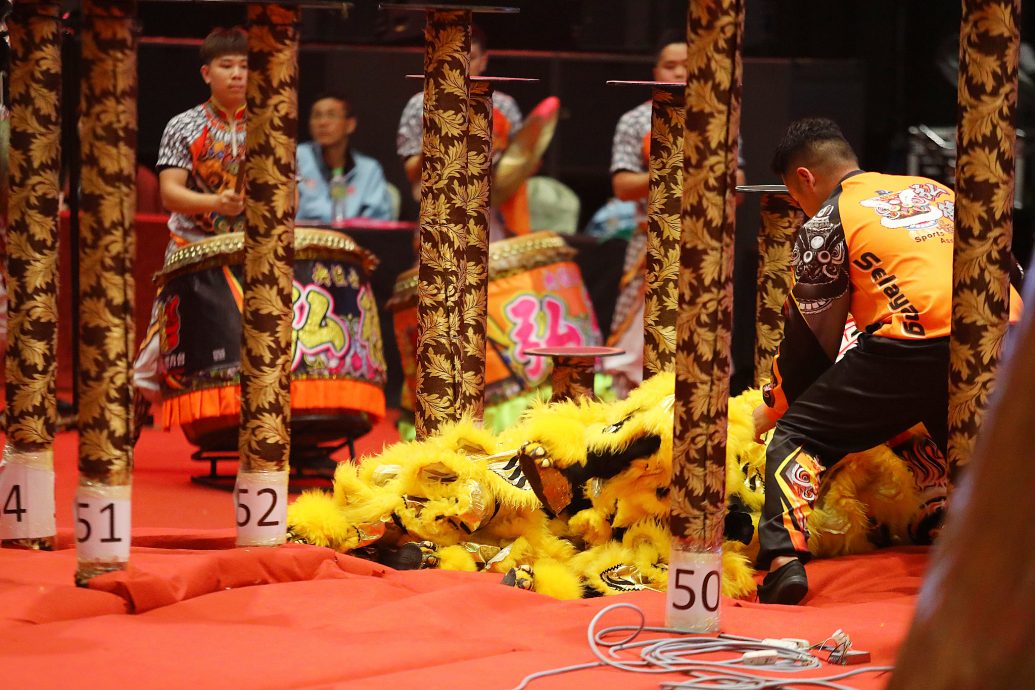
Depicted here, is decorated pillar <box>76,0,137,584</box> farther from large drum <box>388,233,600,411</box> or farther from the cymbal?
the cymbal

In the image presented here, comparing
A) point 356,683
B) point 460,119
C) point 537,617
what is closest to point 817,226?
point 460,119

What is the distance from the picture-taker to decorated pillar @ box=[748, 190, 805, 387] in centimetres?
412

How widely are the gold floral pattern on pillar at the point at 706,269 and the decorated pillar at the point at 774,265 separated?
1.78 metres

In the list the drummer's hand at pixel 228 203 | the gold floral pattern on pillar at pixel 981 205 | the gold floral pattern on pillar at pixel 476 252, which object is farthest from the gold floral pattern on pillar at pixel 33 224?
the gold floral pattern on pillar at pixel 981 205

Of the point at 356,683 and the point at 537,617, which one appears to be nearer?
the point at 356,683

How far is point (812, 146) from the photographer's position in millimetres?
3197

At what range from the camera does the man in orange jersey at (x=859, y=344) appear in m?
2.94

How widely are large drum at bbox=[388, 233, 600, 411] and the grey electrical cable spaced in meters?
2.61

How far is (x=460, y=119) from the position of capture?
3.35 metres

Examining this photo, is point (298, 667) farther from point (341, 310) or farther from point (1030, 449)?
point (341, 310)

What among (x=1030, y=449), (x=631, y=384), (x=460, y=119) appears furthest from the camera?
(x=631, y=384)

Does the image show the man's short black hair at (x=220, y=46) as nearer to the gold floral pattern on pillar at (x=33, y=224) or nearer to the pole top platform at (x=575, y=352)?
the pole top platform at (x=575, y=352)

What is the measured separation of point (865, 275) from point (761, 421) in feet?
1.41

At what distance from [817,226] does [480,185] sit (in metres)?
0.97
